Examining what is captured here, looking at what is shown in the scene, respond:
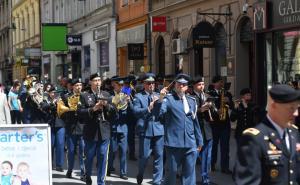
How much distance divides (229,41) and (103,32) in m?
14.5

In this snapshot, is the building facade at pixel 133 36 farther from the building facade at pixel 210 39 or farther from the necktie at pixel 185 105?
the necktie at pixel 185 105

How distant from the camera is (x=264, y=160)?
3.95m

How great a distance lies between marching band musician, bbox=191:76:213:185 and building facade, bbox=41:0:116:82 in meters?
19.5

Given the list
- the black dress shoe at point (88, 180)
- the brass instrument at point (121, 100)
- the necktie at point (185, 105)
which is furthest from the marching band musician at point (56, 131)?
the necktie at point (185, 105)

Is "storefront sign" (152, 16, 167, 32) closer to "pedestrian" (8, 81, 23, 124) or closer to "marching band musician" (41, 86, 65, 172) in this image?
"pedestrian" (8, 81, 23, 124)

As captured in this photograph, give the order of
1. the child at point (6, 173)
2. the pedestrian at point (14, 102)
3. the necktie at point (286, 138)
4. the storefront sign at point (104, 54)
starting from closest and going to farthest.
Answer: the necktie at point (286, 138) < the child at point (6, 173) < the pedestrian at point (14, 102) < the storefront sign at point (104, 54)

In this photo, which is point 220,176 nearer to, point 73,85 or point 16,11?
point 73,85

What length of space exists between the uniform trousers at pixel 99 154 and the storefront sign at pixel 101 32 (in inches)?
844

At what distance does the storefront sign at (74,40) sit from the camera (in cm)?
3547

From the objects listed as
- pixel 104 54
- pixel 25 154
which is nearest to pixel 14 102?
pixel 104 54

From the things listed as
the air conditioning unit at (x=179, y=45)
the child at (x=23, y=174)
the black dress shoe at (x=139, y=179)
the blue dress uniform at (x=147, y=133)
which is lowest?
the black dress shoe at (x=139, y=179)

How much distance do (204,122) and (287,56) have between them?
20.2ft

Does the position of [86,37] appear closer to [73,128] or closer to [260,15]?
[260,15]

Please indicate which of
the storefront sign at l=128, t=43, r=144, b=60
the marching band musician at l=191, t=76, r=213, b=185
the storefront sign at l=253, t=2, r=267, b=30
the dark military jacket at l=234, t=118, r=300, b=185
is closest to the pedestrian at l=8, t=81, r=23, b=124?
the storefront sign at l=128, t=43, r=144, b=60
